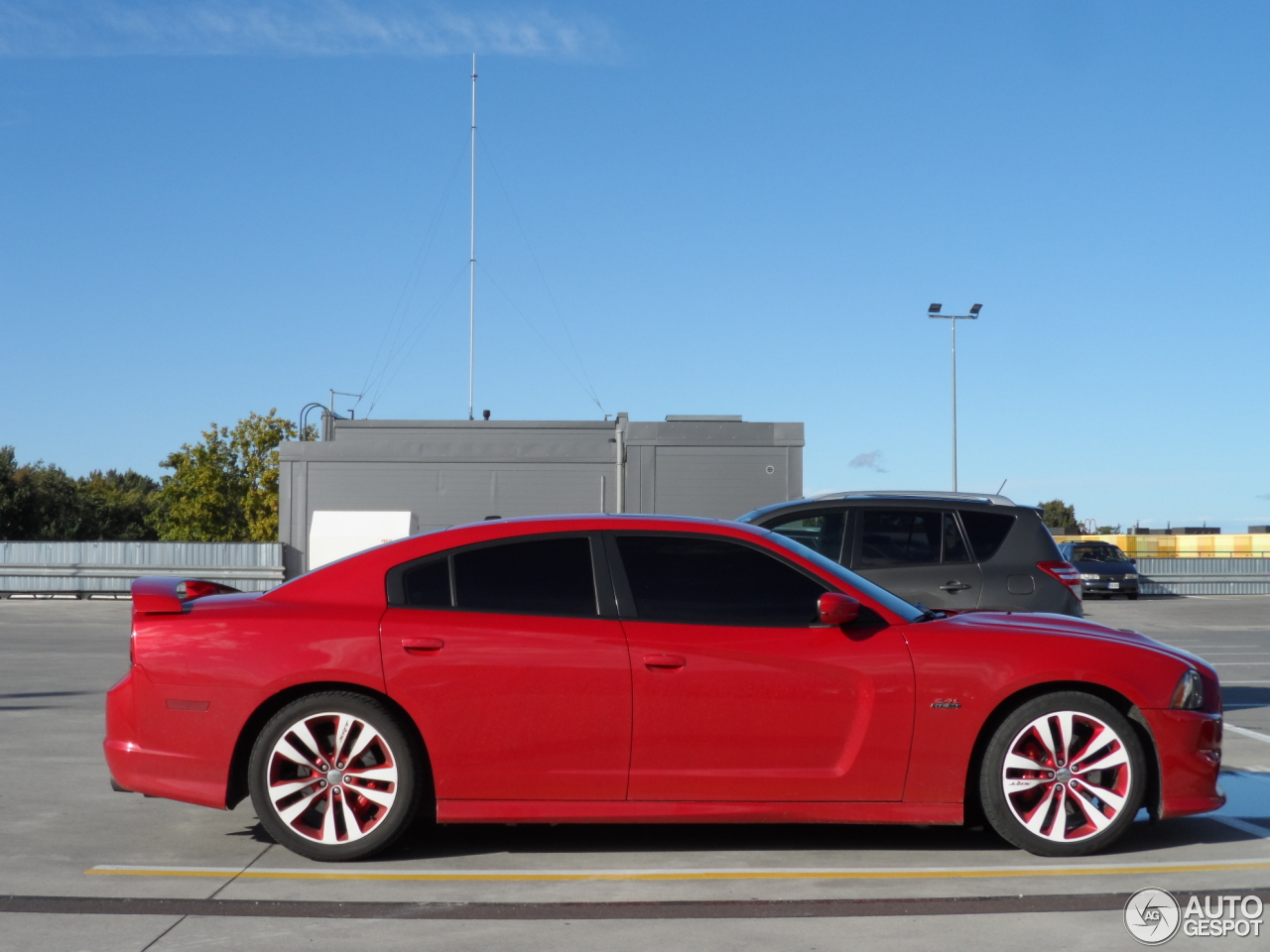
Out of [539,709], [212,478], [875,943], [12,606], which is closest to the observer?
[875,943]

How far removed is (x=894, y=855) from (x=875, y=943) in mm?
1346

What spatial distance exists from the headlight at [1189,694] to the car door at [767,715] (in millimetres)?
1183

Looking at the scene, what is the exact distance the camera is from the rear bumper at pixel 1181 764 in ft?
17.8

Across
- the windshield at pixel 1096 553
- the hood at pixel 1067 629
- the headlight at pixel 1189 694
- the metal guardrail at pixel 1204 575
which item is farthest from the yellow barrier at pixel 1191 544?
the headlight at pixel 1189 694

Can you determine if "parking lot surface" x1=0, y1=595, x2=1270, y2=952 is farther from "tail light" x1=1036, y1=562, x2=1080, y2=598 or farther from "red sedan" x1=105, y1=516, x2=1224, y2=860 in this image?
"tail light" x1=1036, y1=562, x2=1080, y2=598

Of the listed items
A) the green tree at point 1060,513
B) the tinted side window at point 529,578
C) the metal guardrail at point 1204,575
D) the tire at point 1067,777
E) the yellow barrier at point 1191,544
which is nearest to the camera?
the tire at point 1067,777

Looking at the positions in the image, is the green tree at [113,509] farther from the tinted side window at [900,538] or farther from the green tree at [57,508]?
the tinted side window at [900,538]

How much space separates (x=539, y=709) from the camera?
5332mm

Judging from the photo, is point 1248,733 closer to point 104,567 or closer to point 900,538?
point 900,538

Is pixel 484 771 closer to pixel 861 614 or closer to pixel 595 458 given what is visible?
pixel 861 614

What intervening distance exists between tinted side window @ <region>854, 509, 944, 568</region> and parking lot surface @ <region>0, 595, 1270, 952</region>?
2715 mm

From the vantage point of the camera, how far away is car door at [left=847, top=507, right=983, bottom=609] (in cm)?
898

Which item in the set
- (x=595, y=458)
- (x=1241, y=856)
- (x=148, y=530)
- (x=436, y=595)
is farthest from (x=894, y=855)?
(x=148, y=530)

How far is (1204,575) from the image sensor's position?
34.2 meters
